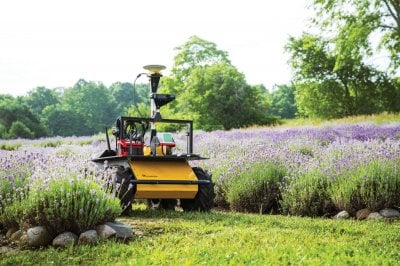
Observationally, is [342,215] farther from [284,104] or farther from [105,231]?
[284,104]

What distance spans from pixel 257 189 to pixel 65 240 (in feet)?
13.3

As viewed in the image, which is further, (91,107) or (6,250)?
(91,107)

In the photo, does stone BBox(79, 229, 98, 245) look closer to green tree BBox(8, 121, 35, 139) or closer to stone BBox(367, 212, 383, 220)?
stone BBox(367, 212, 383, 220)

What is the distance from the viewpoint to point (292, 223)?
7.38 metres

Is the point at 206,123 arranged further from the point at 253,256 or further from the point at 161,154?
the point at 253,256

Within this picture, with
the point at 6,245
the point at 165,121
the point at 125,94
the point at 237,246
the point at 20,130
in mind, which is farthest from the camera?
the point at 125,94

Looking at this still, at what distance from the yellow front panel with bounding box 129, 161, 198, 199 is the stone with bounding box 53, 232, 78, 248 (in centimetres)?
191

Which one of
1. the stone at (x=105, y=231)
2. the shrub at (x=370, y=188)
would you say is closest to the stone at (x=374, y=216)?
the shrub at (x=370, y=188)

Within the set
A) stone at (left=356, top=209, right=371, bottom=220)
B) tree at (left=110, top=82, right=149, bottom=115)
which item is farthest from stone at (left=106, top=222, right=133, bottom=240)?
tree at (left=110, top=82, right=149, bottom=115)

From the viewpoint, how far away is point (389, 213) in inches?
319

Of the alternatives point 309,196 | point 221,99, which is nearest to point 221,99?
point 221,99

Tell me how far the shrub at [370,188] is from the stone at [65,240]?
395 cm

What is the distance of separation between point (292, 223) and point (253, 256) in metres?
2.17

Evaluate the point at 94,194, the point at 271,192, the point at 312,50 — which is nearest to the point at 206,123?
the point at 312,50
